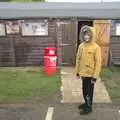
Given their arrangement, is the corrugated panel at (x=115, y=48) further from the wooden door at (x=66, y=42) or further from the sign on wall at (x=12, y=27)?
the sign on wall at (x=12, y=27)

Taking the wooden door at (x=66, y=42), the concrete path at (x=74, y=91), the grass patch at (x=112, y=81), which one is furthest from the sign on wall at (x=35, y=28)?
the grass patch at (x=112, y=81)

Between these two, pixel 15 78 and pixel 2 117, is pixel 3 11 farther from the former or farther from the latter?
pixel 2 117

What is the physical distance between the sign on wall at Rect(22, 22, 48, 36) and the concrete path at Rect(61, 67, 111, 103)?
2530 millimetres

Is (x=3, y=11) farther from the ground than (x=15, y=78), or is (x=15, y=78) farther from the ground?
(x=3, y=11)

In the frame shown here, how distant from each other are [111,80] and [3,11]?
644 cm

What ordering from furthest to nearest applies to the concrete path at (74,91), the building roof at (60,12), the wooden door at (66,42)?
the building roof at (60,12) < the wooden door at (66,42) < the concrete path at (74,91)

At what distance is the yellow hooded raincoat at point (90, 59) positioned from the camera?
353 inches

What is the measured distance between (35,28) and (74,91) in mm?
5335

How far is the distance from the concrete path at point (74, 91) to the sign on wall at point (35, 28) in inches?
99.6

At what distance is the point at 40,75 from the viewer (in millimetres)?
14242

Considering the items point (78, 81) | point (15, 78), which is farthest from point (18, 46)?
point (78, 81)

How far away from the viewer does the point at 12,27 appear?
16328 mm

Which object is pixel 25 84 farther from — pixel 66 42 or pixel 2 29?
pixel 2 29

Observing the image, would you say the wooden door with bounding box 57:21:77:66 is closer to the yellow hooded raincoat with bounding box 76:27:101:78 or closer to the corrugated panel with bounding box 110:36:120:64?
the corrugated panel with bounding box 110:36:120:64
